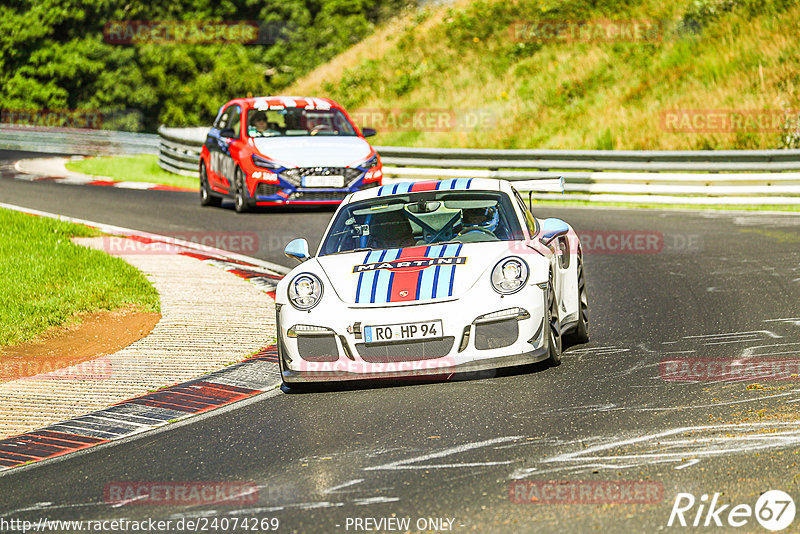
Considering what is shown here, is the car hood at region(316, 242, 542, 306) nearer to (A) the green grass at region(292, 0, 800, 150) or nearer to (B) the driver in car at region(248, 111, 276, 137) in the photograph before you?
(B) the driver in car at region(248, 111, 276, 137)

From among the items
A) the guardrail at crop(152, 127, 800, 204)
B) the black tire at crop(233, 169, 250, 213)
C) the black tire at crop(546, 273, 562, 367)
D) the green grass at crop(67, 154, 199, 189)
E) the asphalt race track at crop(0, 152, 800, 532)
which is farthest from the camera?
the green grass at crop(67, 154, 199, 189)

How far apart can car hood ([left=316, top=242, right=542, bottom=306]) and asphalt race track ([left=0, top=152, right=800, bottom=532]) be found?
61 cm

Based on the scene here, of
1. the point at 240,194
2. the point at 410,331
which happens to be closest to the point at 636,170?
the point at 240,194

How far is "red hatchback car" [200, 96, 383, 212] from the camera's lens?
16.7 m

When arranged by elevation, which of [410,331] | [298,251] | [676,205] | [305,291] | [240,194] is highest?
[298,251]

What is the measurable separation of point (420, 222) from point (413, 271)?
4.28 feet

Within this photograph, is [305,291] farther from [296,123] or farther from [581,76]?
[581,76]

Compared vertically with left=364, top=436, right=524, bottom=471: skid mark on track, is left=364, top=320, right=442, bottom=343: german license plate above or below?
above

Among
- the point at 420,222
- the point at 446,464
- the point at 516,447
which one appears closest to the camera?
the point at 446,464

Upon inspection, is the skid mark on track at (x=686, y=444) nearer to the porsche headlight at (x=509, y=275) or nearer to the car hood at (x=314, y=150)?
the porsche headlight at (x=509, y=275)

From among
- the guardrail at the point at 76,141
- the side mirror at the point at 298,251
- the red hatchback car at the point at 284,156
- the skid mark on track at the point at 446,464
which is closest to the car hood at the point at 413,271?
the side mirror at the point at 298,251

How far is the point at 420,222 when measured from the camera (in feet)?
28.1

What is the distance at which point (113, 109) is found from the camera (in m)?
58.9

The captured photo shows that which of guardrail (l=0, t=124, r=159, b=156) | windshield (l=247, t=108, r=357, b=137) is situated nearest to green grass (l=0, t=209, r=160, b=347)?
windshield (l=247, t=108, r=357, b=137)
